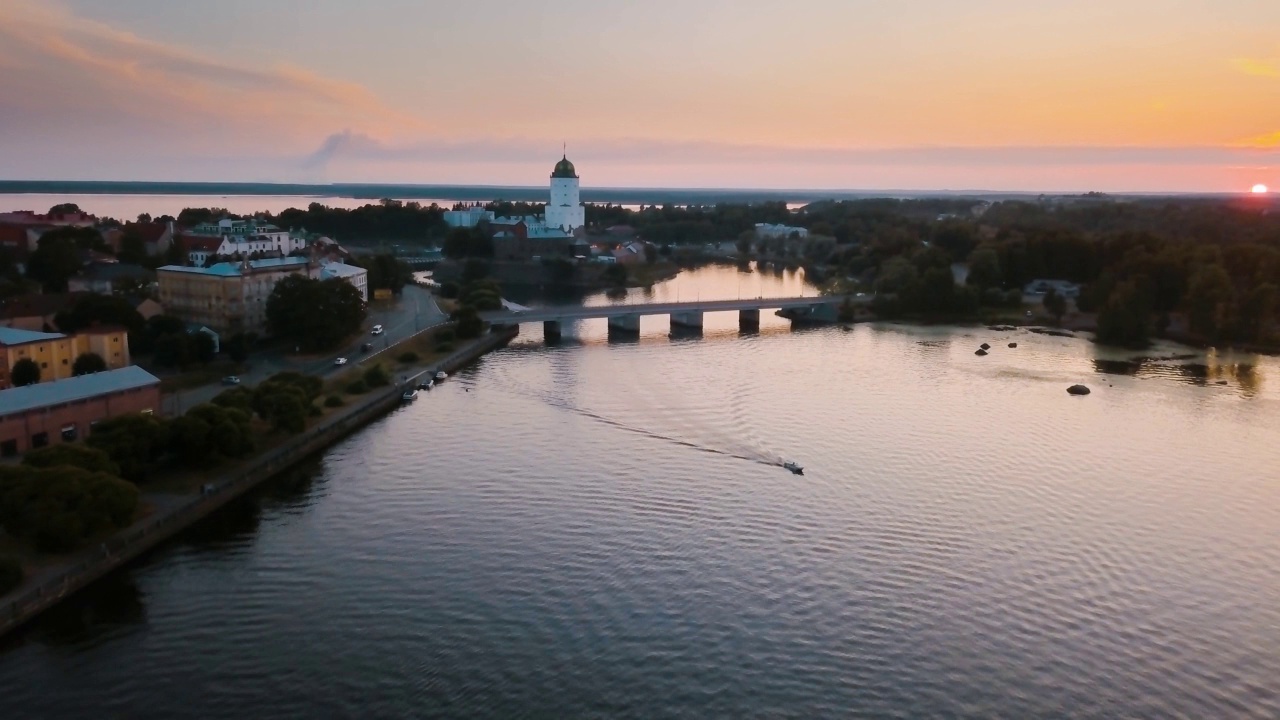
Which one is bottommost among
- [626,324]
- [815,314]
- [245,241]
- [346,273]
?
[815,314]

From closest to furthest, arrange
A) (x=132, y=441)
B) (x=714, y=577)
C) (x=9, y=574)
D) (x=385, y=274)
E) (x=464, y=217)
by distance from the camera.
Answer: (x=9, y=574)
(x=714, y=577)
(x=132, y=441)
(x=385, y=274)
(x=464, y=217)

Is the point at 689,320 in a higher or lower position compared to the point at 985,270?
lower

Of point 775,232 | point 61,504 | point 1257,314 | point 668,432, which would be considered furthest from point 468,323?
point 775,232

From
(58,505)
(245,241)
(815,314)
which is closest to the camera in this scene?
(58,505)

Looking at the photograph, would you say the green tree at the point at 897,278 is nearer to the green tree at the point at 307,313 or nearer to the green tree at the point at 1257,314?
the green tree at the point at 1257,314

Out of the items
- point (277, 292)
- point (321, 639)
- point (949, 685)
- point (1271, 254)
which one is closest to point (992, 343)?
point (1271, 254)

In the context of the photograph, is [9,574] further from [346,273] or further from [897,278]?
[897,278]

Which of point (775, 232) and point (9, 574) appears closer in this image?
point (9, 574)
